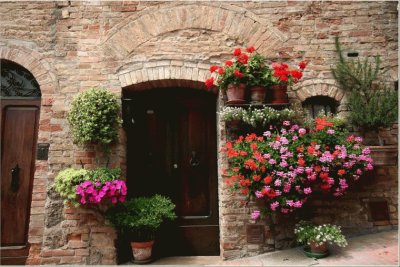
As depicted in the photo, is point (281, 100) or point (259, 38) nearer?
point (281, 100)

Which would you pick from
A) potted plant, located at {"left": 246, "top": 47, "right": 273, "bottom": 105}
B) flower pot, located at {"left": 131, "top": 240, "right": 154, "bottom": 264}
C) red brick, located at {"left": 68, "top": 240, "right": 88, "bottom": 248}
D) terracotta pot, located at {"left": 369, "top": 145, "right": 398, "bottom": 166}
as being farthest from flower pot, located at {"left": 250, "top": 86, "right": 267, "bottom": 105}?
red brick, located at {"left": 68, "top": 240, "right": 88, "bottom": 248}

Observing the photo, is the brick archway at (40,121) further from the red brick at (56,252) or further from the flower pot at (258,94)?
the flower pot at (258,94)

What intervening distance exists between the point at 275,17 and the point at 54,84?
3416 mm

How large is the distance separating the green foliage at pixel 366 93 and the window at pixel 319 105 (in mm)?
250

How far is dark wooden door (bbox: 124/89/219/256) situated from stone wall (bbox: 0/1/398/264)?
0.32m

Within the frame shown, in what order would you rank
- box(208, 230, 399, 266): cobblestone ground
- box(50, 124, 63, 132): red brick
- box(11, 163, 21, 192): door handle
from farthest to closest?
1. box(11, 163, 21, 192): door handle
2. box(50, 124, 63, 132): red brick
3. box(208, 230, 399, 266): cobblestone ground

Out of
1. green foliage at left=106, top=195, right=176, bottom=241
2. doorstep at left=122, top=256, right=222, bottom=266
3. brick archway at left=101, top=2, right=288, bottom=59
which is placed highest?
brick archway at left=101, top=2, right=288, bottom=59

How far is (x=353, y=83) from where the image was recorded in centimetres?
438

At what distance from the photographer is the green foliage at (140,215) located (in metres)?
3.85

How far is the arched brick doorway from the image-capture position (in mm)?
4500

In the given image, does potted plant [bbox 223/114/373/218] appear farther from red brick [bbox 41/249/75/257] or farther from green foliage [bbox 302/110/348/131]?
red brick [bbox 41/249/75/257]

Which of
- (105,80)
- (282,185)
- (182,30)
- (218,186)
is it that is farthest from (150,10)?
(282,185)

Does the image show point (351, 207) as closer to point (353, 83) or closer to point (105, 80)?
point (353, 83)

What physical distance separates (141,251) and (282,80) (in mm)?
2962
